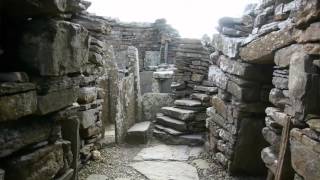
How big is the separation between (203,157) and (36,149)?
414 centimetres

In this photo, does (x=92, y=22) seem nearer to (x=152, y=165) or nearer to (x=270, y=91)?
(x=152, y=165)

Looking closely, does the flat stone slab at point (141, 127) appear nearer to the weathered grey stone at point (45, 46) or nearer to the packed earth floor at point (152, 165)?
the packed earth floor at point (152, 165)

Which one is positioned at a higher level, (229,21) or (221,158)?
(229,21)

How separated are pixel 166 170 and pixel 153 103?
3107 mm

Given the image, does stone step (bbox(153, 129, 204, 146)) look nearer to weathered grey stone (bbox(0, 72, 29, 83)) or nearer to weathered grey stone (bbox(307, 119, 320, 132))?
weathered grey stone (bbox(307, 119, 320, 132))

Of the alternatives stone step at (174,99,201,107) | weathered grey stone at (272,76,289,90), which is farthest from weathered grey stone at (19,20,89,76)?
stone step at (174,99,201,107)

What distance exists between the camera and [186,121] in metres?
→ 7.31

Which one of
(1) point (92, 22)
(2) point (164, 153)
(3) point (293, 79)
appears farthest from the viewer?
(2) point (164, 153)

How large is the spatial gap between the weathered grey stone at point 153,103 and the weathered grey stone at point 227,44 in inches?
108

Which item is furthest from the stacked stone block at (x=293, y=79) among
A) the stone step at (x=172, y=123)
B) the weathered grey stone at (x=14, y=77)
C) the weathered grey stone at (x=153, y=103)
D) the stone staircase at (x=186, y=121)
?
the weathered grey stone at (x=153, y=103)

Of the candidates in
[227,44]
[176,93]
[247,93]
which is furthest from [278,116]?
[176,93]

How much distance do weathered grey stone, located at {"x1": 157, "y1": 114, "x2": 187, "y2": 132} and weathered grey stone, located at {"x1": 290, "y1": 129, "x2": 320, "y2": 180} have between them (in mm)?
4071

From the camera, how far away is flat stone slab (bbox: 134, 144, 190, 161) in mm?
6047

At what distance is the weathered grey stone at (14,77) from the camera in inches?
85.8
